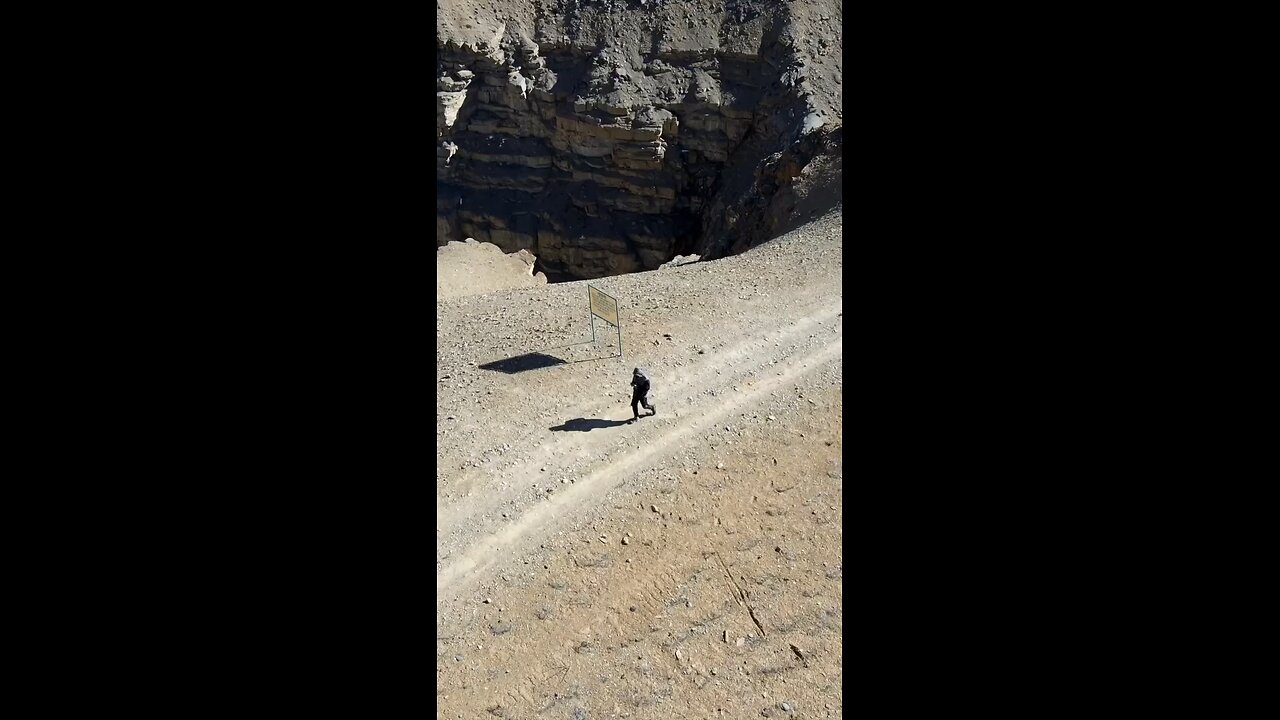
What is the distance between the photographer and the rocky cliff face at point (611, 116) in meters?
34.3

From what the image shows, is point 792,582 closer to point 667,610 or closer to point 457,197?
point 667,610

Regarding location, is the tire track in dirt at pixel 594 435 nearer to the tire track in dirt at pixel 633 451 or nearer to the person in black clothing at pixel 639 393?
the tire track in dirt at pixel 633 451

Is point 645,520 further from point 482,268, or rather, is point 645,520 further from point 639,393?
point 482,268

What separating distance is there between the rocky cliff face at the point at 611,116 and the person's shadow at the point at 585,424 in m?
19.1

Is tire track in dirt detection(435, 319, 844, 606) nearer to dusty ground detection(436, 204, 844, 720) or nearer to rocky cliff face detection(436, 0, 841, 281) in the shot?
dusty ground detection(436, 204, 844, 720)

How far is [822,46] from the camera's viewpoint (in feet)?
109

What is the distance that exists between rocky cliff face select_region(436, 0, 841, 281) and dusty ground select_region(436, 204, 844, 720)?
17268 mm

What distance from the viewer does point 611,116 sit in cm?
3494

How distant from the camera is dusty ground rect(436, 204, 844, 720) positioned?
1048 centimetres

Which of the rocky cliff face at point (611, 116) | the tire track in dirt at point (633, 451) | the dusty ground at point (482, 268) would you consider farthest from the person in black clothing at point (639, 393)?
the dusty ground at point (482, 268)

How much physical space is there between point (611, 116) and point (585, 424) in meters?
22.2

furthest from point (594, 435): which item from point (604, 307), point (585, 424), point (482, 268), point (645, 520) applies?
point (482, 268)

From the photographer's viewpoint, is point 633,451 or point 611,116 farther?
point 611,116
